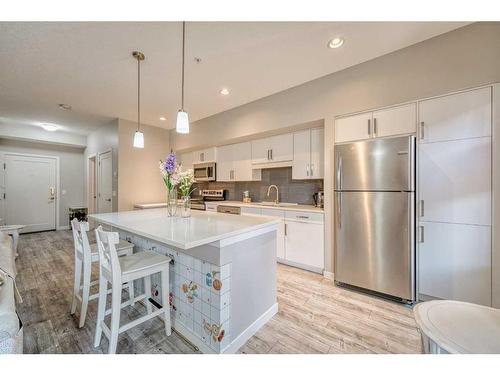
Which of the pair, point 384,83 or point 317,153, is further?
point 317,153

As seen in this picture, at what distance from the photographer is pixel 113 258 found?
138 centimetres

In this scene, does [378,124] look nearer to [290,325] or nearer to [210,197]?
[290,325]

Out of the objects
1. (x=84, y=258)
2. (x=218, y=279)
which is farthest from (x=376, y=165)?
(x=84, y=258)

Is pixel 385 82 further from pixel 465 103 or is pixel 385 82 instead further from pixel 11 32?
pixel 11 32

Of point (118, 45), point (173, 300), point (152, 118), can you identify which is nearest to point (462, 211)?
point (173, 300)

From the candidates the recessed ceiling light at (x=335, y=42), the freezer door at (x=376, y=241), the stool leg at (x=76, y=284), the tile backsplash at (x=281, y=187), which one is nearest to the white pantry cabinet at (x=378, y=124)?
the freezer door at (x=376, y=241)

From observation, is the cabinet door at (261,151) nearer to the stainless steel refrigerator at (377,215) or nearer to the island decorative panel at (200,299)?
the stainless steel refrigerator at (377,215)

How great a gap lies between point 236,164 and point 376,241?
8.60 ft

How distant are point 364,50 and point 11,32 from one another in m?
3.33

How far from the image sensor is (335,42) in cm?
206

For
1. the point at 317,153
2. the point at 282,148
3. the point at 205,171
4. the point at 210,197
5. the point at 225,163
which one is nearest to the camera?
the point at 317,153

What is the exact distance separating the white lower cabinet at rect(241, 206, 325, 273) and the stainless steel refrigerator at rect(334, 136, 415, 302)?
31cm

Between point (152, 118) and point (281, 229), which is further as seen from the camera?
point (152, 118)

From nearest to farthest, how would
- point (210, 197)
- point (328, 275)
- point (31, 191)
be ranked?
point (328, 275)
point (210, 197)
point (31, 191)
